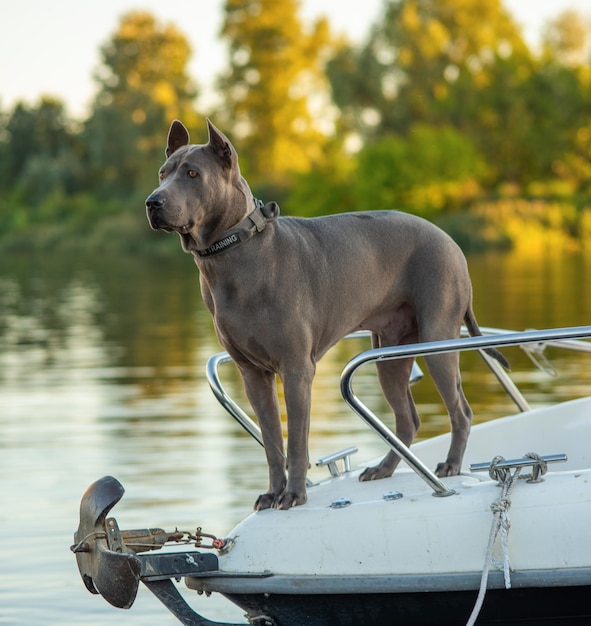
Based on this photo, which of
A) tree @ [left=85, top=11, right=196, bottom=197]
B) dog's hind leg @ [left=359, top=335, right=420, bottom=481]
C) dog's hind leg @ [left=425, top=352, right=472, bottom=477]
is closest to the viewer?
dog's hind leg @ [left=425, top=352, right=472, bottom=477]

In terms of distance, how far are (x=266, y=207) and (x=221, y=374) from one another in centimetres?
1117

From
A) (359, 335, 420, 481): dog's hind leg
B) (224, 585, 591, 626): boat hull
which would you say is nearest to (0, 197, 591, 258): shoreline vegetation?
(359, 335, 420, 481): dog's hind leg

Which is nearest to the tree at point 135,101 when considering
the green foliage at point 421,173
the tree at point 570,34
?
the green foliage at point 421,173

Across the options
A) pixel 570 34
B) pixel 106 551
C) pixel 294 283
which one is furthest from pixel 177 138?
pixel 570 34

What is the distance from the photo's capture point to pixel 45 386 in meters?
15.4

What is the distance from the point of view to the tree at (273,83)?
8450 cm

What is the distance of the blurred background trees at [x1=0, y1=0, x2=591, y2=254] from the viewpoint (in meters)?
67.2

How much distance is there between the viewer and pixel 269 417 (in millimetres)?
5332

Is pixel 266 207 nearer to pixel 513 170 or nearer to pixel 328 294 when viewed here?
pixel 328 294

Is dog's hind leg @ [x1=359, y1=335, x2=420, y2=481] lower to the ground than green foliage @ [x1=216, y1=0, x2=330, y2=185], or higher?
lower

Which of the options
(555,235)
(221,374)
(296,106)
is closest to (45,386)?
Answer: (221,374)

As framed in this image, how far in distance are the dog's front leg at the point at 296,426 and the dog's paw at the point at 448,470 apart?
0.64m

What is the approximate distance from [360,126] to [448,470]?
73.5 metres

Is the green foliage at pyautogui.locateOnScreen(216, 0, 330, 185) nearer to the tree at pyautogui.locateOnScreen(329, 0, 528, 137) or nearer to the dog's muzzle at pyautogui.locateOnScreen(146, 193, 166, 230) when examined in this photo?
the tree at pyautogui.locateOnScreen(329, 0, 528, 137)
